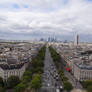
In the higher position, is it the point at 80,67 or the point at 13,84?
the point at 80,67

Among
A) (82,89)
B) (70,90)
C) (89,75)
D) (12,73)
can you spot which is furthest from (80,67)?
(12,73)

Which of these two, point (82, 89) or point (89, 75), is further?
point (89, 75)

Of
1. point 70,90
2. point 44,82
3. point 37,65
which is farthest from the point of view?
point 37,65

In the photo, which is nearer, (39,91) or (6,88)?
(39,91)

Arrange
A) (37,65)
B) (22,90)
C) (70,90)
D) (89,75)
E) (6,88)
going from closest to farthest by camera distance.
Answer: (22,90), (70,90), (6,88), (89,75), (37,65)

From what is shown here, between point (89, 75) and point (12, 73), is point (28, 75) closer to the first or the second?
point (12, 73)

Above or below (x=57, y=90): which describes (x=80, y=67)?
above

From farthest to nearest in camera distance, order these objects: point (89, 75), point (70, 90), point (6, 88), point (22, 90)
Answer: point (89, 75) < point (6, 88) < point (70, 90) < point (22, 90)

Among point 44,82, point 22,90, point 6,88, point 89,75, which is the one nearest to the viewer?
point 22,90

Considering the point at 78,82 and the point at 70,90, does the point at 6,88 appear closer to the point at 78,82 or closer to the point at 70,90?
the point at 70,90

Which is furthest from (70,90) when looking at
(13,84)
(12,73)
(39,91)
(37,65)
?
(37,65)
